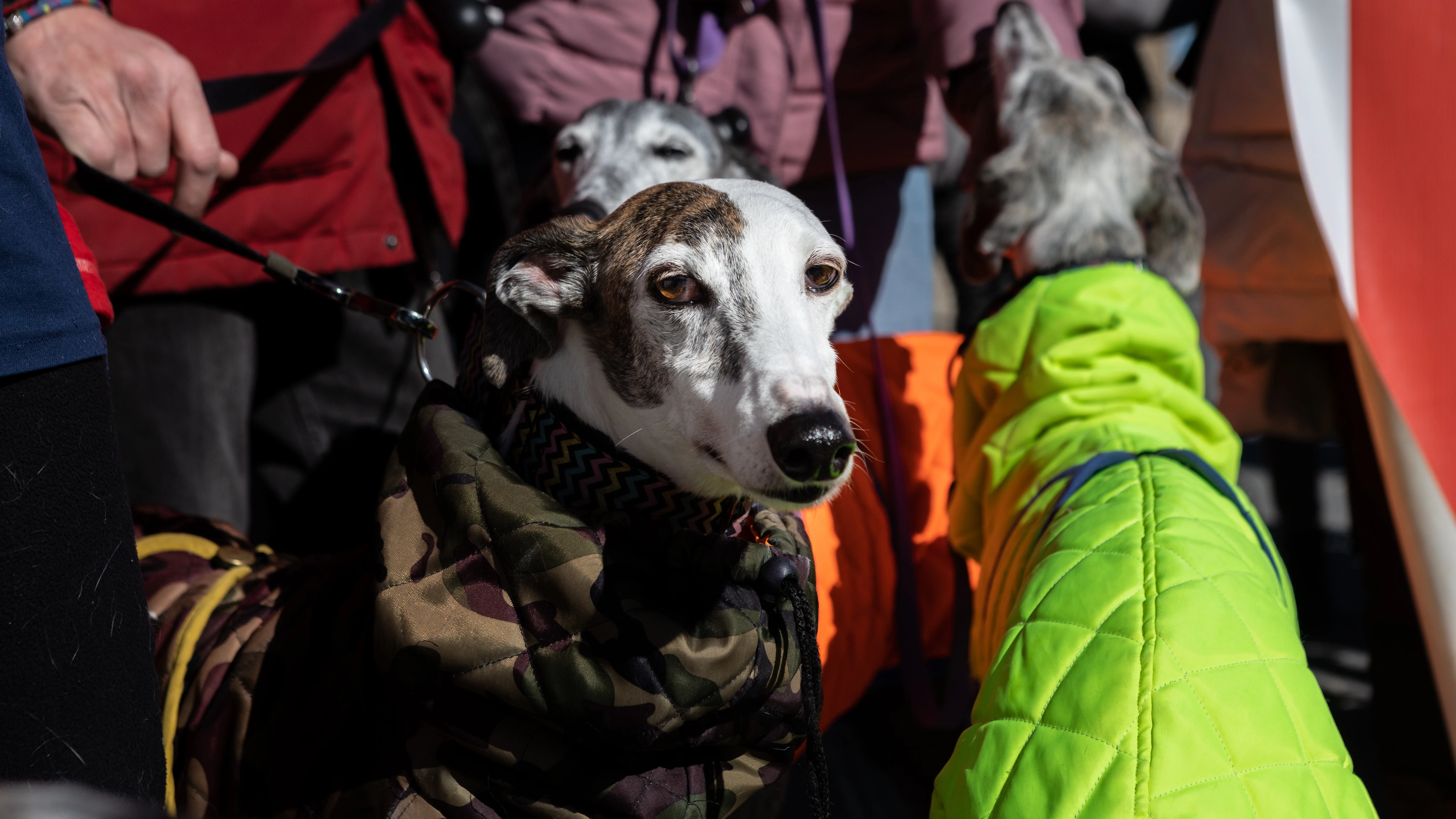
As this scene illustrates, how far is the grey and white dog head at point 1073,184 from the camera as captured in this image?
2.07 m

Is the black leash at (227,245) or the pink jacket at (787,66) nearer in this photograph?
the black leash at (227,245)

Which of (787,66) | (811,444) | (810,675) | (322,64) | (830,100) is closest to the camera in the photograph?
(811,444)

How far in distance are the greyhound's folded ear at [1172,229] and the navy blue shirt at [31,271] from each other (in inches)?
79.1

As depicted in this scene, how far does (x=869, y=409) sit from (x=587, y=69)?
1088mm

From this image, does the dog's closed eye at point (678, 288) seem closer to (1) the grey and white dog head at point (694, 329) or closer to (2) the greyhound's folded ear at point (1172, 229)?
(1) the grey and white dog head at point (694, 329)

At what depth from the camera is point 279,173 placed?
1814 mm

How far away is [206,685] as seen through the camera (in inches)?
51.3

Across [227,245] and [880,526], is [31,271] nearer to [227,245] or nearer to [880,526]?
[227,245]

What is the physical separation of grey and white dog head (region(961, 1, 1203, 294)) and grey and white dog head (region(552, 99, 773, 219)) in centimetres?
58

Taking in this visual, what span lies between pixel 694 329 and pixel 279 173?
1084mm

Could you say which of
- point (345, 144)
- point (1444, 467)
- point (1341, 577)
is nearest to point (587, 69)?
point (345, 144)

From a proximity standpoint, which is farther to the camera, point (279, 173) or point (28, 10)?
point (279, 173)

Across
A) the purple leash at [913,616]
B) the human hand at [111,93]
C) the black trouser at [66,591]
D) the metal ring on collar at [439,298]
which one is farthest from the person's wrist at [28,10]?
the purple leash at [913,616]

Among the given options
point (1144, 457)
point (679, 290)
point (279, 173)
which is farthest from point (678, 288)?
point (279, 173)
